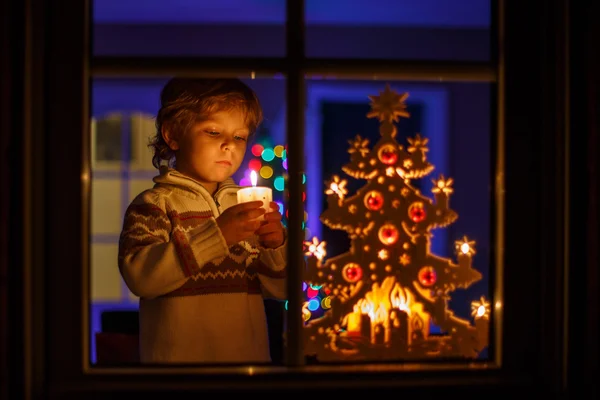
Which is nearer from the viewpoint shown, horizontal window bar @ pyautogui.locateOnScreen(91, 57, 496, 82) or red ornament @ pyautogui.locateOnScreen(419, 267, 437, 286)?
horizontal window bar @ pyautogui.locateOnScreen(91, 57, 496, 82)

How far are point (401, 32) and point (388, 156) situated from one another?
8.10 ft

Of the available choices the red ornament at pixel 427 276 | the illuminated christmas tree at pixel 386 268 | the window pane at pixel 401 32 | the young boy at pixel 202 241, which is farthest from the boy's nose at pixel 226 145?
the window pane at pixel 401 32

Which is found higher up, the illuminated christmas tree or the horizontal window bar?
the horizontal window bar

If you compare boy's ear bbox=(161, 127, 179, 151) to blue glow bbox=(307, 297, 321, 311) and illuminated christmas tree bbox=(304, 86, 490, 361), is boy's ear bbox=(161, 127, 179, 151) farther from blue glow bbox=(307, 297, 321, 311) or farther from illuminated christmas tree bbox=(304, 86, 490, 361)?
blue glow bbox=(307, 297, 321, 311)

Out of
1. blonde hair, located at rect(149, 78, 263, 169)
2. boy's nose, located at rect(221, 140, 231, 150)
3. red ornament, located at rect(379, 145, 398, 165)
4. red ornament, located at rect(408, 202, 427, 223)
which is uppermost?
blonde hair, located at rect(149, 78, 263, 169)

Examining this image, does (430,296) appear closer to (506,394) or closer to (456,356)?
(456,356)

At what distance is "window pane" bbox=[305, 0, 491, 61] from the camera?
4.44m

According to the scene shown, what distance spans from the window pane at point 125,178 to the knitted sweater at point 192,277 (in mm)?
23

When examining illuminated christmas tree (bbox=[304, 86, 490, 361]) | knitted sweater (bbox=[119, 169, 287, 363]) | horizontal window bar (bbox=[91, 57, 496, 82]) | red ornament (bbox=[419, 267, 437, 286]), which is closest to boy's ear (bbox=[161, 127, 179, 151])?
knitted sweater (bbox=[119, 169, 287, 363])

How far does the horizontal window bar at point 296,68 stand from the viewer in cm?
226

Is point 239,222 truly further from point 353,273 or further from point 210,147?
point 353,273

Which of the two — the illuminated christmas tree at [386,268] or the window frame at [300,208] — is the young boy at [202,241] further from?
the window frame at [300,208]

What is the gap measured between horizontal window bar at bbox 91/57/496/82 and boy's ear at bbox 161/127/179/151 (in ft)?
2.08

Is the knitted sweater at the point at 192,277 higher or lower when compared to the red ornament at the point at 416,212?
lower
